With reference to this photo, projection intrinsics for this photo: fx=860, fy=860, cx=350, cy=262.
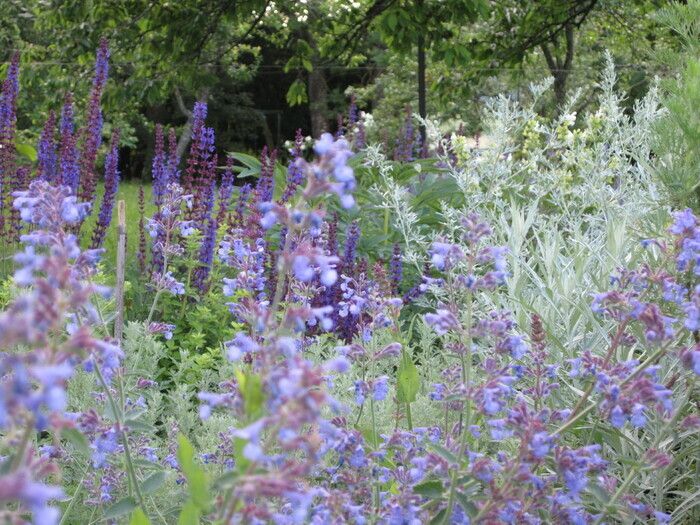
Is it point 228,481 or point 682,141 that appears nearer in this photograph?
point 228,481

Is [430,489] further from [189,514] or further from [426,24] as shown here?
[426,24]

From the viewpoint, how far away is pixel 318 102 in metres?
20.7

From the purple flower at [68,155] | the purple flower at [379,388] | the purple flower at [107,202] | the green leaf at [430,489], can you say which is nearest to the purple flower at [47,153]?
the purple flower at [68,155]

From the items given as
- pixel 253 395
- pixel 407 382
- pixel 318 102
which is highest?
pixel 318 102

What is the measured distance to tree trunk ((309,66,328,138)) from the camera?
20.5 meters

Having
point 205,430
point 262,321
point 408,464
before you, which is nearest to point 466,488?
point 408,464

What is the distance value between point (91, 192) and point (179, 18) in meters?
4.33

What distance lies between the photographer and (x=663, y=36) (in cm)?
1274

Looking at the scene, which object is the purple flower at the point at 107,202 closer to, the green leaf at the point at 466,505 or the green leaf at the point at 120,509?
the green leaf at the point at 120,509

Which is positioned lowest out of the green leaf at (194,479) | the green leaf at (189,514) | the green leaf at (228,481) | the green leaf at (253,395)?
the green leaf at (189,514)

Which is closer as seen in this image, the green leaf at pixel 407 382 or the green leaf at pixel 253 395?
the green leaf at pixel 253 395

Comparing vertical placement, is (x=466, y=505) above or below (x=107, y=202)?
below

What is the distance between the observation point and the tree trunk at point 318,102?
2047cm

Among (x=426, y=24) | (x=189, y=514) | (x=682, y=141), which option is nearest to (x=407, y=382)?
(x=189, y=514)
